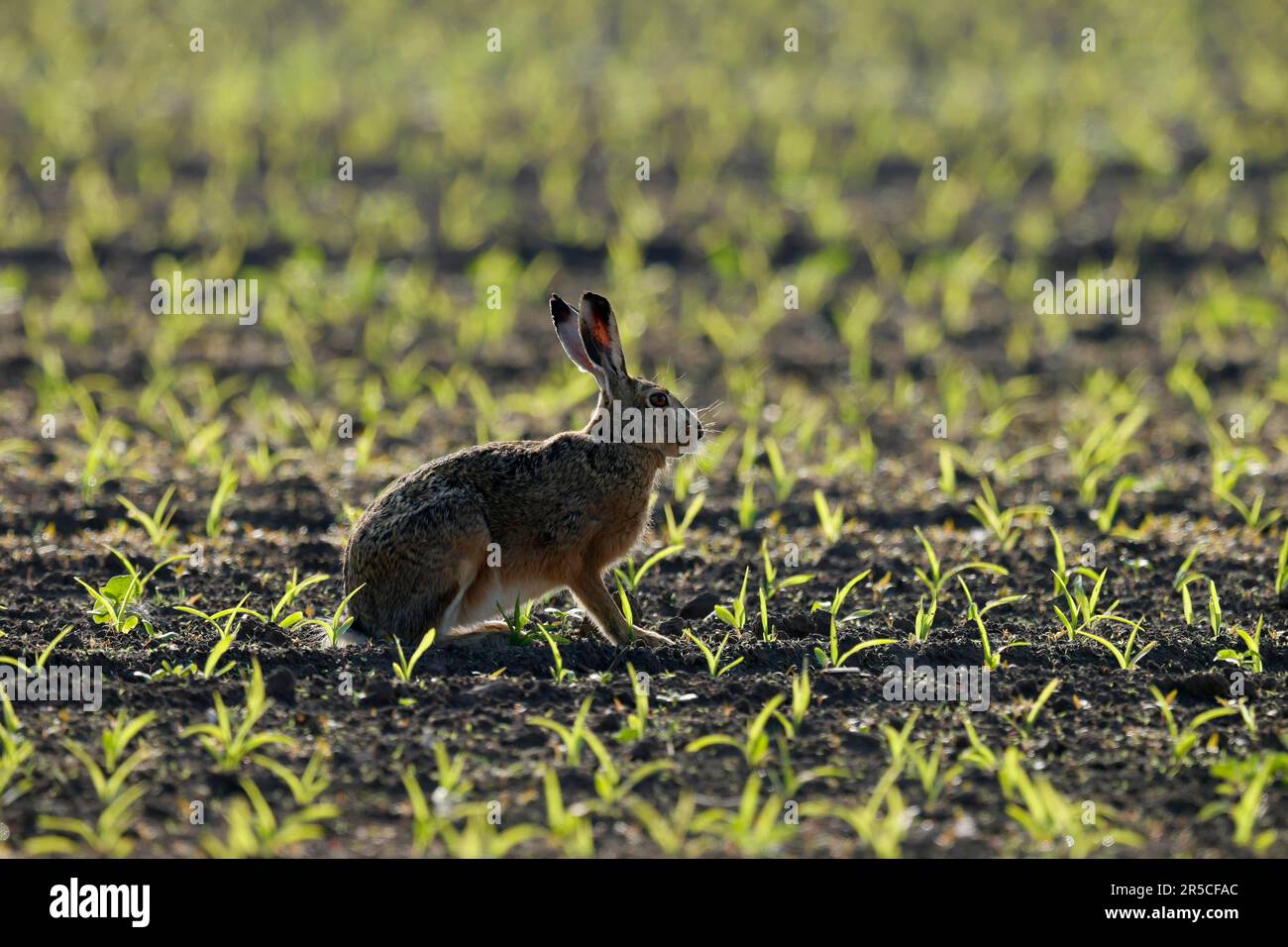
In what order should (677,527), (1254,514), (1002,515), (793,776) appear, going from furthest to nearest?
(1002,515)
(677,527)
(1254,514)
(793,776)

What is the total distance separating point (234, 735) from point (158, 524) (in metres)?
2.66

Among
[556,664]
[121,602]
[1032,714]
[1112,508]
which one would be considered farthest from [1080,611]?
[121,602]

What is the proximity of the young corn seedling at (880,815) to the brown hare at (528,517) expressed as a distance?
4.96 ft

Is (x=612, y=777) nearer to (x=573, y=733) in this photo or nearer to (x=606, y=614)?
(x=573, y=733)

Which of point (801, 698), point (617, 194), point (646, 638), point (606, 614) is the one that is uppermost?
point (617, 194)

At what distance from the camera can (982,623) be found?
22.7ft

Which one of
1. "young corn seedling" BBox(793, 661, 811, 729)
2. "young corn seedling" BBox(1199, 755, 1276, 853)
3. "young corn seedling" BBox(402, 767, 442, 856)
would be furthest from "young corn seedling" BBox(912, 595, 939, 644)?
"young corn seedling" BBox(402, 767, 442, 856)

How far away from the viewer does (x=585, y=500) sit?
6.67 meters

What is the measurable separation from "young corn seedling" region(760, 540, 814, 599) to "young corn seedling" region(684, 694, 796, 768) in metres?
1.58

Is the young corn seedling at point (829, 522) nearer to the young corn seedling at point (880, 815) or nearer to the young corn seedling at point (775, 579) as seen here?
the young corn seedling at point (775, 579)

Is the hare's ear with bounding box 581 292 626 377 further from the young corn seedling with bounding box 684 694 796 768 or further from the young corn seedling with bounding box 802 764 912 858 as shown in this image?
the young corn seedling with bounding box 802 764 912 858

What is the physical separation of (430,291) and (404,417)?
136 inches

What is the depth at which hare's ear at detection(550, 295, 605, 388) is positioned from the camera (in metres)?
6.81
